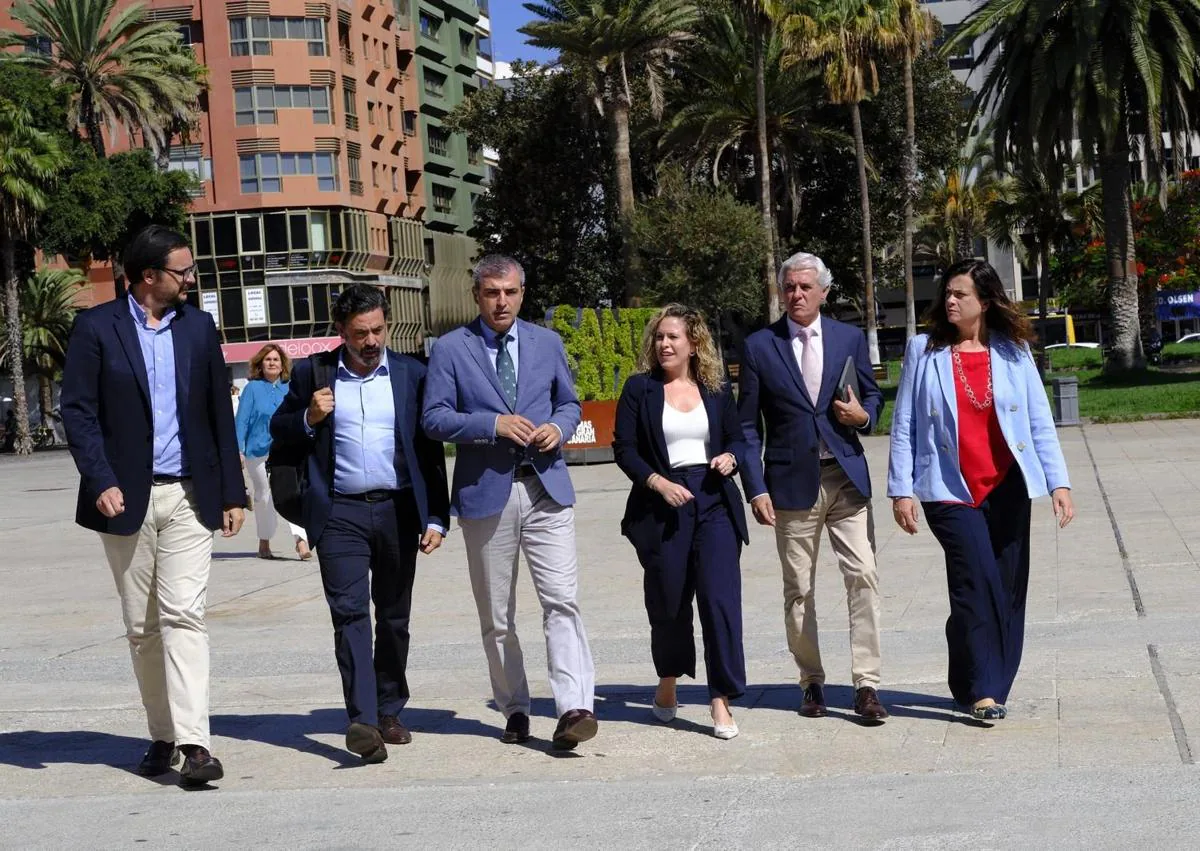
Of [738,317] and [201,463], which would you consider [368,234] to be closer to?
[738,317]

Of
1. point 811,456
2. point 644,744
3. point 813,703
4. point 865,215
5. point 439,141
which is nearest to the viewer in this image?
point 644,744

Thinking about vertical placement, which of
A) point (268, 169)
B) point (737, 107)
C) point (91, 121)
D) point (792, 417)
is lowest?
point (792, 417)

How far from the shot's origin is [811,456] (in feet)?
22.6

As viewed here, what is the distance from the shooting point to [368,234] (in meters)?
69.1

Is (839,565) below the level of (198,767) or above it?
above

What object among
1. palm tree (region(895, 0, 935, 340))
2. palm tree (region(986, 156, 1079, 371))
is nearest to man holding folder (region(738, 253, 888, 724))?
palm tree (region(895, 0, 935, 340))

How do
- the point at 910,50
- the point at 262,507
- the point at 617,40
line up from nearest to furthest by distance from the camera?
1. the point at 262,507
2. the point at 617,40
3. the point at 910,50

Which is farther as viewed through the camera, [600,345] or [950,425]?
[600,345]

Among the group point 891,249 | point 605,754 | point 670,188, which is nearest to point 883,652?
point 605,754

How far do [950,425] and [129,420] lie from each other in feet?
10.3

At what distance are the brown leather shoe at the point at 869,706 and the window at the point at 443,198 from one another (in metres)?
77.4

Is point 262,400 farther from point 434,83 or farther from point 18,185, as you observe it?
point 434,83

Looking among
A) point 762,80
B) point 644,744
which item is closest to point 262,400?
point 644,744


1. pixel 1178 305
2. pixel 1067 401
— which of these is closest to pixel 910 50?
pixel 1067 401
